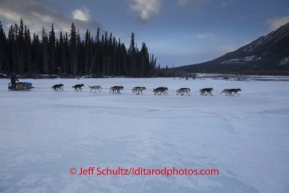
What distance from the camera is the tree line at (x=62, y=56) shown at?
4878 centimetres

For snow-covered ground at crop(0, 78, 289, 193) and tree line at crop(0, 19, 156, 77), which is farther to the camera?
tree line at crop(0, 19, 156, 77)

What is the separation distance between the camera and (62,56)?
5400 cm

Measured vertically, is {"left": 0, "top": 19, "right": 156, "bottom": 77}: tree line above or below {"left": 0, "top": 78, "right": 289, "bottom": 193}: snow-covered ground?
above

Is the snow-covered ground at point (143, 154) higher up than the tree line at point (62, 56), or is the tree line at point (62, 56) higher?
the tree line at point (62, 56)

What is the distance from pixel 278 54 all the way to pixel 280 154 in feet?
644

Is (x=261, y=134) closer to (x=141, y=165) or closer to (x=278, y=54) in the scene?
(x=141, y=165)

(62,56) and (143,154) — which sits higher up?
(62,56)

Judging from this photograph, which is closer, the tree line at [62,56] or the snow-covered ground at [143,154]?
the snow-covered ground at [143,154]

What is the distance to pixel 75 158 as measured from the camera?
3.93 metres

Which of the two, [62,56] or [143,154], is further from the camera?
[62,56]

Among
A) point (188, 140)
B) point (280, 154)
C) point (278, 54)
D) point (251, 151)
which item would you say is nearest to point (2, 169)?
point (188, 140)

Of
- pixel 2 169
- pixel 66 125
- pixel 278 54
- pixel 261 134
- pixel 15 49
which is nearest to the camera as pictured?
pixel 2 169

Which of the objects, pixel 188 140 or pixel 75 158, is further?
pixel 188 140

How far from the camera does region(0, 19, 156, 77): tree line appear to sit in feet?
160
